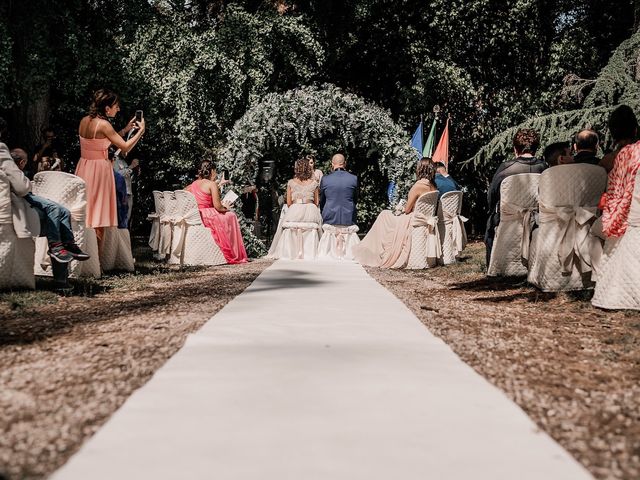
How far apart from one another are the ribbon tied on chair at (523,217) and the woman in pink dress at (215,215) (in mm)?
4755

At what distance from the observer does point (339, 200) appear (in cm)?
1339

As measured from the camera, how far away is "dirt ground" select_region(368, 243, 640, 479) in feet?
8.82

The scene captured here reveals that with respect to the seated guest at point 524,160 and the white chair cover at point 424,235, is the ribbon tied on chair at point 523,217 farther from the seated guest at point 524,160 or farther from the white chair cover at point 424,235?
the white chair cover at point 424,235

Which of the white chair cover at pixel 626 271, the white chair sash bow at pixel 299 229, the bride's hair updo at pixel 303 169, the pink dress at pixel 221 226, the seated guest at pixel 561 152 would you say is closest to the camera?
the white chair cover at pixel 626 271

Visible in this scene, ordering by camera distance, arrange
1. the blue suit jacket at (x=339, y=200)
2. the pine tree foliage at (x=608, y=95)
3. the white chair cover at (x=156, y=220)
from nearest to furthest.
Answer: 1. the white chair cover at (x=156, y=220)
2. the pine tree foliage at (x=608, y=95)
3. the blue suit jacket at (x=339, y=200)

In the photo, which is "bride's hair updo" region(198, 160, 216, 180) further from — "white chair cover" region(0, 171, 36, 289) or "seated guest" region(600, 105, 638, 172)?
"seated guest" region(600, 105, 638, 172)

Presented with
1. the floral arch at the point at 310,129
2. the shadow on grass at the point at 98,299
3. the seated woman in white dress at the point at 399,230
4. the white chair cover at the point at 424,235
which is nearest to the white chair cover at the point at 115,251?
the shadow on grass at the point at 98,299

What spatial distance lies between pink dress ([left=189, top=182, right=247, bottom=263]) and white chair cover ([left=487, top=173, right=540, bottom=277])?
453cm

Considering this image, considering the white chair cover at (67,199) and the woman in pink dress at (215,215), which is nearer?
the white chair cover at (67,199)

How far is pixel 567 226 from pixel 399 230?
4.28 m

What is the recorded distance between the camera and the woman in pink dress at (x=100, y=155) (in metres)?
8.16

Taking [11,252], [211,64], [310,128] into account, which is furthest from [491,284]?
[211,64]

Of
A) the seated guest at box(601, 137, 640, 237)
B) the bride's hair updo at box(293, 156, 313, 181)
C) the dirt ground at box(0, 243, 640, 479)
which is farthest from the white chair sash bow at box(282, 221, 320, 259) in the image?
the seated guest at box(601, 137, 640, 237)

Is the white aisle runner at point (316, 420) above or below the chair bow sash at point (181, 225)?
below
